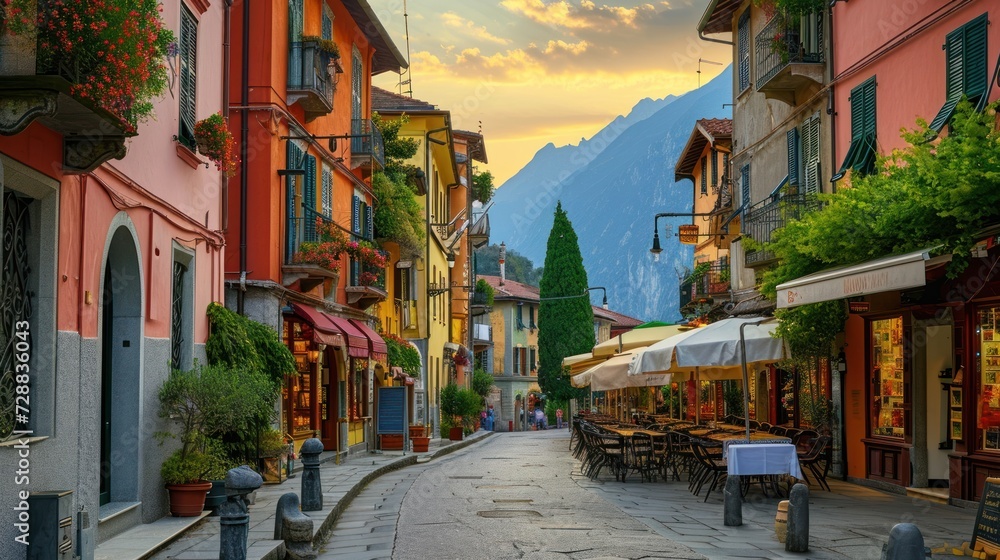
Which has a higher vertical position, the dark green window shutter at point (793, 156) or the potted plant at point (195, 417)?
the dark green window shutter at point (793, 156)

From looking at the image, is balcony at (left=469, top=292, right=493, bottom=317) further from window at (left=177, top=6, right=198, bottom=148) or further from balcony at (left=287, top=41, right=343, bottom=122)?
window at (left=177, top=6, right=198, bottom=148)

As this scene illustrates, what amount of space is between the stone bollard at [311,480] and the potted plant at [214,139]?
13.2 ft

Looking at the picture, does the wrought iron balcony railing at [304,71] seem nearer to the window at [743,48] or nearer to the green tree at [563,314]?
the window at [743,48]

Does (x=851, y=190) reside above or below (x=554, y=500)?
above

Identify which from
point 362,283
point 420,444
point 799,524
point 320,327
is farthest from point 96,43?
point 420,444

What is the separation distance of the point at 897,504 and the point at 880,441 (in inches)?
109

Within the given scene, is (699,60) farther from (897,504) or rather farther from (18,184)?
(18,184)

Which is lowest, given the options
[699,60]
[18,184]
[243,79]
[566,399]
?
[566,399]

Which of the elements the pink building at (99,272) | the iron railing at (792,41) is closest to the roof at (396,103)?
the iron railing at (792,41)

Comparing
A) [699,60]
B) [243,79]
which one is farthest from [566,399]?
[243,79]

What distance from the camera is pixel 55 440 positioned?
9102mm

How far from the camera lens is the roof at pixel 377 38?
85.6ft

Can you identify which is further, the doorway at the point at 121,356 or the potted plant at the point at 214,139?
the potted plant at the point at 214,139

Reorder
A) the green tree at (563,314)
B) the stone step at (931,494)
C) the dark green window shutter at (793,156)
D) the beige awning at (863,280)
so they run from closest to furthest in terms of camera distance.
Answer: the beige awning at (863,280)
the stone step at (931,494)
the dark green window shutter at (793,156)
the green tree at (563,314)
